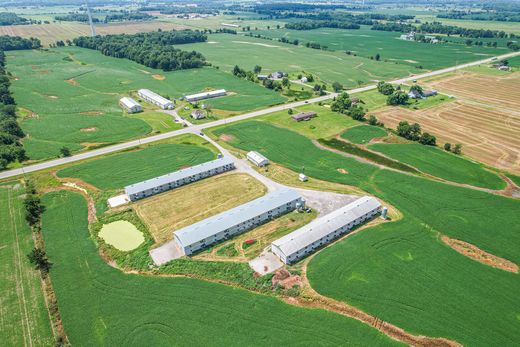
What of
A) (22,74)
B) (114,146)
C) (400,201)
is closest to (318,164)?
(400,201)

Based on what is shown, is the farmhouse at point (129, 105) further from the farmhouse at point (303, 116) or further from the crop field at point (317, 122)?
the farmhouse at point (303, 116)

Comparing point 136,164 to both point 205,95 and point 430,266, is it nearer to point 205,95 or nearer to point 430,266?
point 205,95

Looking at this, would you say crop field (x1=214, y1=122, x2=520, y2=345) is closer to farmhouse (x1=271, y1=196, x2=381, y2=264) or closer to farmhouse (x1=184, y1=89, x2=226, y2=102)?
farmhouse (x1=271, y1=196, x2=381, y2=264)

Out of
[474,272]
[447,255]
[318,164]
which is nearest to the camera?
[474,272]

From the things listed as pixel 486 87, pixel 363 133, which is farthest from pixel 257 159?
pixel 486 87

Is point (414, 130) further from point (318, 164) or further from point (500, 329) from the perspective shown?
point (500, 329)

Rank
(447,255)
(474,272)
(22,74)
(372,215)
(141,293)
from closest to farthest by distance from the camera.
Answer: (141,293) → (474,272) → (447,255) → (372,215) → (22,74)

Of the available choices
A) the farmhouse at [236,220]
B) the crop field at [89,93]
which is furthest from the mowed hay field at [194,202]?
the crop field at [89,93]
